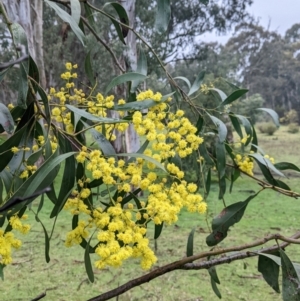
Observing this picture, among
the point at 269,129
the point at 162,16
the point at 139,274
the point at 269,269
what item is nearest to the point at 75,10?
the point at 162,16

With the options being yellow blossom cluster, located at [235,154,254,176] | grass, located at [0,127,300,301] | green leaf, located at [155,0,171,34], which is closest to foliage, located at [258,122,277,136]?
grass, located at [0,127,300,301]

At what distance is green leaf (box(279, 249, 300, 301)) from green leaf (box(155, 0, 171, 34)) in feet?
1.22

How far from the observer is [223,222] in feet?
2.06

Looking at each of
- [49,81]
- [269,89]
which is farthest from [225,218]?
[269,89]

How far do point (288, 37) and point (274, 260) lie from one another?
17.3 metres

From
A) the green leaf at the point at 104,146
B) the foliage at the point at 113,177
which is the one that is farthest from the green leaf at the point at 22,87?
the green leaf at the point at 104,146

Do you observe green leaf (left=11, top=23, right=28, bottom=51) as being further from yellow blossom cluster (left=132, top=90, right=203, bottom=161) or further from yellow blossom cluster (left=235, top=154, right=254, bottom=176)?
yellow blossom cluster (left=235, top=154, right=254, bottom=176)

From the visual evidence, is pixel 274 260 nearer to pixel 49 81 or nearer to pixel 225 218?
pixel 225 218

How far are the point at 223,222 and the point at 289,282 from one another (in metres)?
0.14

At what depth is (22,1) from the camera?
103 inches

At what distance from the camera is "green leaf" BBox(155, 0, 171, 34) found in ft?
1.90

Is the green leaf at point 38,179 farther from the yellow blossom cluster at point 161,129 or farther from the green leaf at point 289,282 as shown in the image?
the green leaf at point 289,282

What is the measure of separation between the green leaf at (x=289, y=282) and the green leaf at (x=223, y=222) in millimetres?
116

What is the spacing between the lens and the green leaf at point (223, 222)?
61 centimetres
